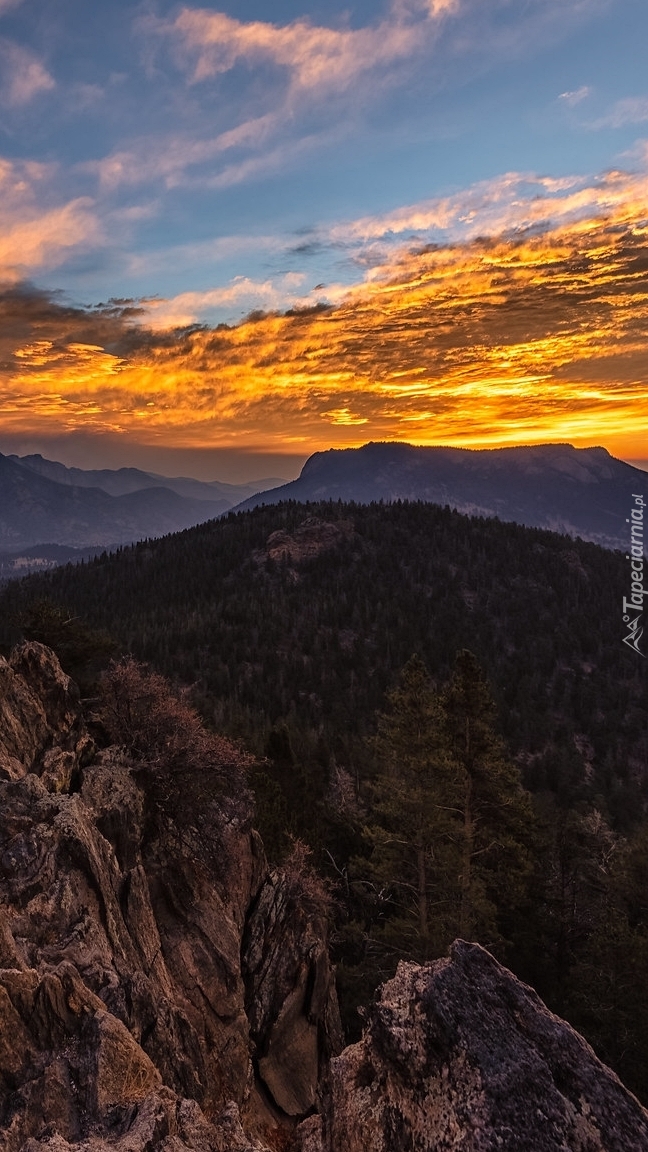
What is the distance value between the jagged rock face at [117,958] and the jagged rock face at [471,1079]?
7.59 ft

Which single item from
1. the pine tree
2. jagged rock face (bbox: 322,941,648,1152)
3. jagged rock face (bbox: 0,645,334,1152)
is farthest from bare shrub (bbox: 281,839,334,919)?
jagged rock face (bbox: 322,941,648,1152)

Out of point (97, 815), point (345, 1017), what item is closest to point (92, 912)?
point (97, 815)

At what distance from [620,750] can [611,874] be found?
5444 inches

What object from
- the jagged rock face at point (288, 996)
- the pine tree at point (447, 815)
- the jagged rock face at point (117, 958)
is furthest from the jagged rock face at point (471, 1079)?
the pine tree at point (447, 815)

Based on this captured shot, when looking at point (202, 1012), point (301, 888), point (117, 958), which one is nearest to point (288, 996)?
point (301, 888)

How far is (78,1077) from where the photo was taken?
9695 millimetres

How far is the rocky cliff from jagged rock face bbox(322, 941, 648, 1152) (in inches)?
1.0

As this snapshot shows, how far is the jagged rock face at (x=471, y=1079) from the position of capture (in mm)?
7637

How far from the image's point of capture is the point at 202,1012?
19.1m

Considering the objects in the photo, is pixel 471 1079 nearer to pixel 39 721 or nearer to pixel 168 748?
pixel 168 748

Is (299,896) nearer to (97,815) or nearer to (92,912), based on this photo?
(97,815)

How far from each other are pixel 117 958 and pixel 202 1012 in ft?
19.3

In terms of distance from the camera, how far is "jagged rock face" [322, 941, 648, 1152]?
7637 mm

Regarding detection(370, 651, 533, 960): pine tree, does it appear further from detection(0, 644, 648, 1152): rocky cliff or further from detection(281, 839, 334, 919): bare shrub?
detection(0, 644, 648, 1152): rocky cliff
